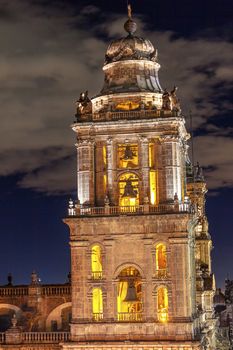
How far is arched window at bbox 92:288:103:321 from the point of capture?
5934 centimetres

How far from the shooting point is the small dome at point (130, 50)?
62.9 metres

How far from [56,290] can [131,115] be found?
14498 millimetres

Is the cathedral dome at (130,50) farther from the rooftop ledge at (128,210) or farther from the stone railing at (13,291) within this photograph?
the stone railing at (13,291)

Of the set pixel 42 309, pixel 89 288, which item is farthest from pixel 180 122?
pixel 42 309

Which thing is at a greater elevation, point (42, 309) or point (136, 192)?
point (136, 192)

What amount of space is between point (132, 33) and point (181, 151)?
30.2ft

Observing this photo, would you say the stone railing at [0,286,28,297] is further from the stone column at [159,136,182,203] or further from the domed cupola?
the domed cupola

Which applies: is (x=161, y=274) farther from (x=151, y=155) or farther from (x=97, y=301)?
(x=151, y=155)

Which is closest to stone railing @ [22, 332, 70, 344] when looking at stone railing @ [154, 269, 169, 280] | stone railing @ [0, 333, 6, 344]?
stone railing @ [0, 333, 6, 344]

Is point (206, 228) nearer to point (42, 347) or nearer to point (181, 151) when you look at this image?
point (181, 151)

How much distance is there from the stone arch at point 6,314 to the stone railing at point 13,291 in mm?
777

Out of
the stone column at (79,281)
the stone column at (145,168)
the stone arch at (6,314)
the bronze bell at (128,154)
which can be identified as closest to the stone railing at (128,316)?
the stone column at (79,281)

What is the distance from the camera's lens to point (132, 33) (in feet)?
212

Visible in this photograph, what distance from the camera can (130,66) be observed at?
6294cm
